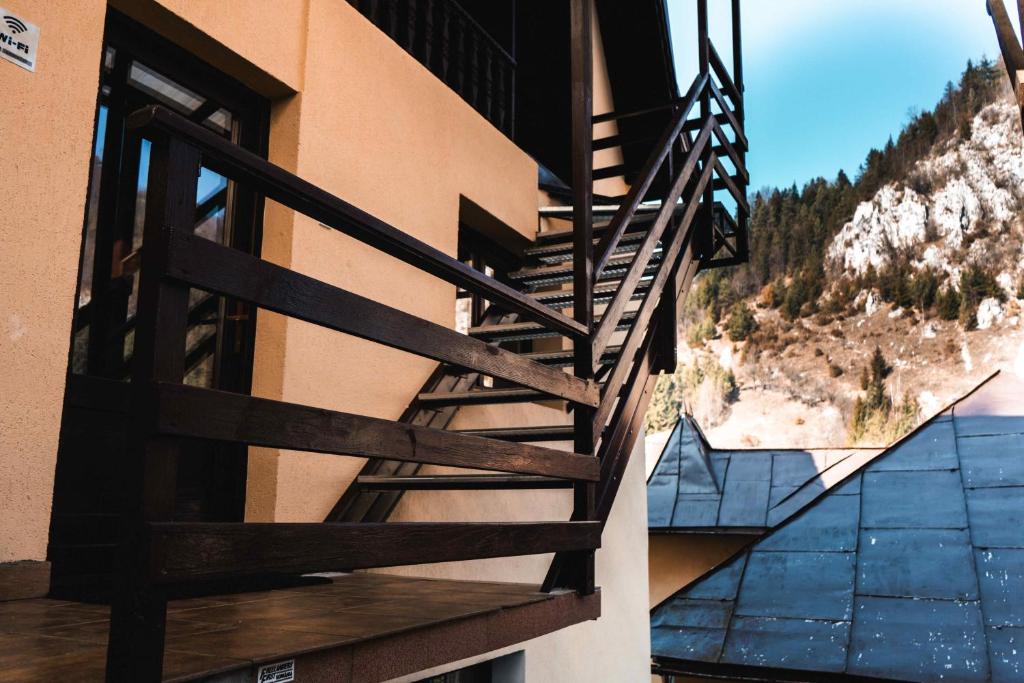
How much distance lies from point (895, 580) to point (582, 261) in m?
4.49

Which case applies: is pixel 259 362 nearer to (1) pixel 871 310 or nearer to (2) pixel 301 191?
(2) pixel 301 191

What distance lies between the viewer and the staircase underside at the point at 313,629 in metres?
1.71

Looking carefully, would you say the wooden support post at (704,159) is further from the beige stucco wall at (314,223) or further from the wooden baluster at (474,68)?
the wooden baluster at (474,68)

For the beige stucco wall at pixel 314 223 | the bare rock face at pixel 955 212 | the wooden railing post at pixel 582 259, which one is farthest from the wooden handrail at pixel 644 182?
the bare rock face at pixel 955 212

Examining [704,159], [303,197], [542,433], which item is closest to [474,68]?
[704,159]

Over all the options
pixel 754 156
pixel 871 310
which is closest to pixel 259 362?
pixel 871 310

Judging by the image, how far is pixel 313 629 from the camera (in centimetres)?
203

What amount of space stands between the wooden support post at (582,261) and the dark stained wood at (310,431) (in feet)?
1.88

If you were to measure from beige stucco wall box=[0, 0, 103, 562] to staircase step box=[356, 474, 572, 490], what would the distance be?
1.29 metres

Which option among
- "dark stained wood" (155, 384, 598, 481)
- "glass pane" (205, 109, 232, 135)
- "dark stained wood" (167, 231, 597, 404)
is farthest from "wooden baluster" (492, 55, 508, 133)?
"dark stained wood" (155, 384, 598, 481)

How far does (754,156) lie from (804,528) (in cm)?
6190

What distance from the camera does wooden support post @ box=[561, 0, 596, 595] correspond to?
305 centimetres

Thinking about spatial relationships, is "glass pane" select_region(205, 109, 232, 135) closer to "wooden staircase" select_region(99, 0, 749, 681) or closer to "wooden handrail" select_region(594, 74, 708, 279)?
"wooden staircase" select_region(99, 0, 749, 681)

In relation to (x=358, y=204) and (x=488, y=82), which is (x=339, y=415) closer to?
(x=358, y=204)
